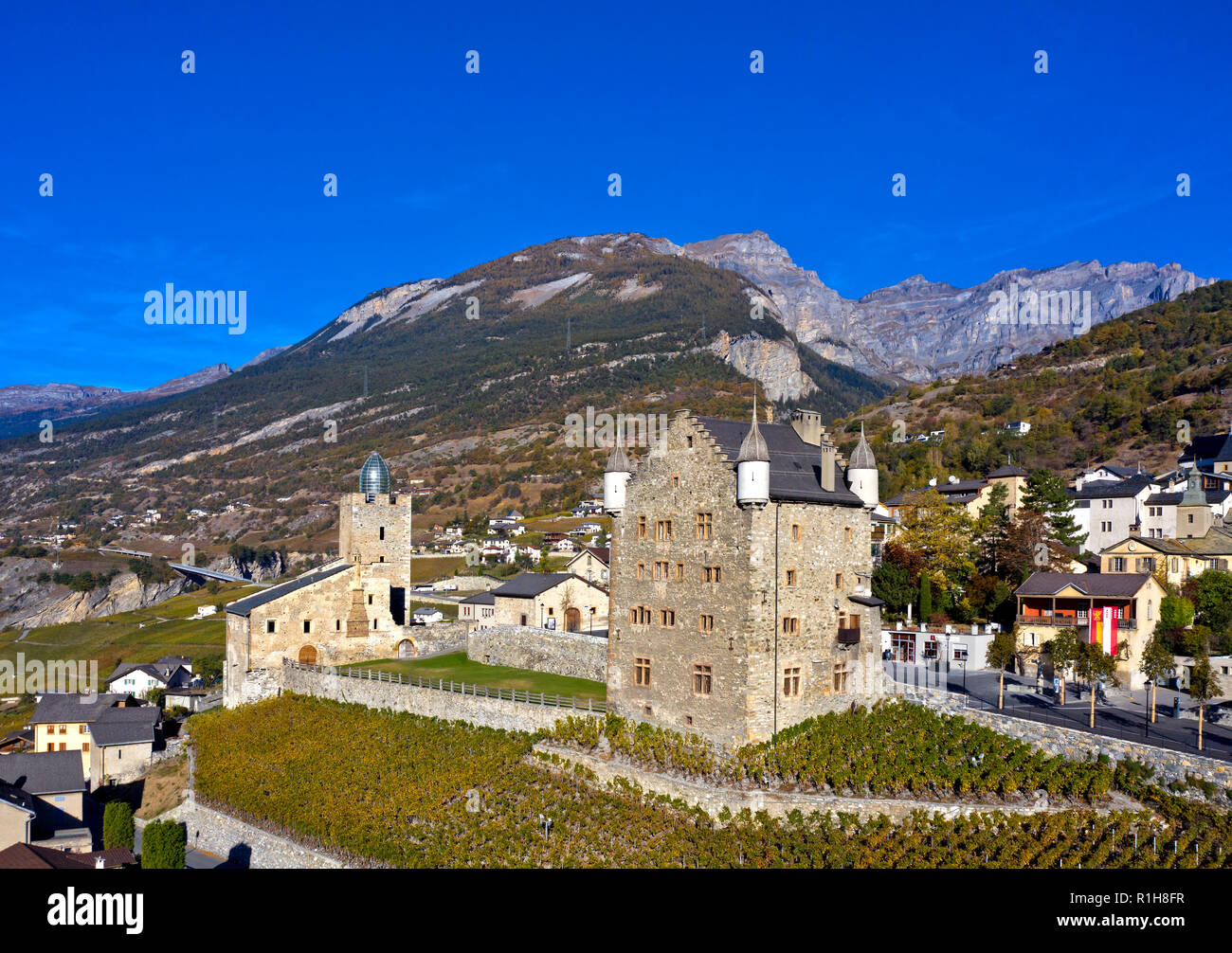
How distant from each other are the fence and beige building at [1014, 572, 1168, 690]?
66.2 ft

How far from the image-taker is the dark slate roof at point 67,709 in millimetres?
62625

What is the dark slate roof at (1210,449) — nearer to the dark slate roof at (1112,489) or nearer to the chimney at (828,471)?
the dark slate roof at (1112,489)

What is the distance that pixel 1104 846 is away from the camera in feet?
83.3

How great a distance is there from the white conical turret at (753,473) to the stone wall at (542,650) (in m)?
14.5

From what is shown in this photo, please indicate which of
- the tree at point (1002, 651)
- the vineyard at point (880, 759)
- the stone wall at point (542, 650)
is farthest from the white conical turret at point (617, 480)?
the tree at point (1002, 651)

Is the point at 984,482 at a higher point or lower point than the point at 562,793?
higher

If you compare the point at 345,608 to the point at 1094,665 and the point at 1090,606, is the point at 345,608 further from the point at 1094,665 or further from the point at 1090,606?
the point at 1094,665

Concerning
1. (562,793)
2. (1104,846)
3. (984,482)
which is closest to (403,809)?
(562,793)

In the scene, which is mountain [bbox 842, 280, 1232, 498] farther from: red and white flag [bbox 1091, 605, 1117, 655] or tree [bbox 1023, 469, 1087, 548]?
red and white flag [bbox 1091, 605, 1117, 655]
